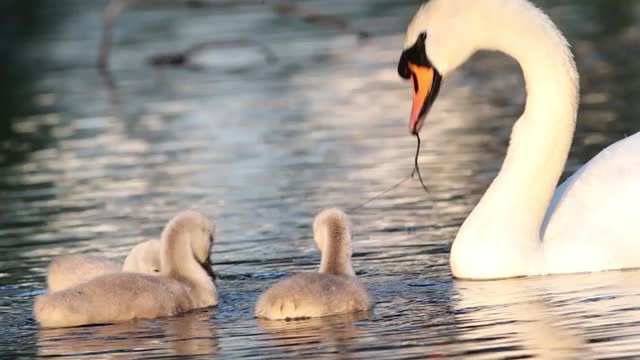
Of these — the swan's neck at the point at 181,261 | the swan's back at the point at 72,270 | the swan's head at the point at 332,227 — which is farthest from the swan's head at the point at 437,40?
the swan's back at the point at 72,270

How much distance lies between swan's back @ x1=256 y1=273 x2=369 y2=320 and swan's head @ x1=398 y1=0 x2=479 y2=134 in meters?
1.89

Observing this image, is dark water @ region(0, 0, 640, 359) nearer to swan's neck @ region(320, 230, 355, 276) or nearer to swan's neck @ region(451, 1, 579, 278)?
swan's neck @ region(320, 230, 355, 276)

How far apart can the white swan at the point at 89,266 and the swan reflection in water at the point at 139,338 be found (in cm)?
65

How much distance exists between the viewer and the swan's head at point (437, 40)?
11.3 meters

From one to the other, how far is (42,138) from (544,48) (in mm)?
10863

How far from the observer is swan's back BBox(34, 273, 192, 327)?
32.1 ft

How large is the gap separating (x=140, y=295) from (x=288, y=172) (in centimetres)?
658

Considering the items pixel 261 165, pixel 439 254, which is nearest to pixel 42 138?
pixel 261 165

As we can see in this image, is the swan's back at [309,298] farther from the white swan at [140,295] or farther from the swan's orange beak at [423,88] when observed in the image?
the swan's orange beak at [423,88]

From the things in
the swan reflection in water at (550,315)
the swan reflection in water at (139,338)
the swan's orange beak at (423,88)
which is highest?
the swan's orange beak at (423,88)

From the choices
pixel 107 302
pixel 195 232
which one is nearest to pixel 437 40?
pixel 195 232

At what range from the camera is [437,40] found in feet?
37.1

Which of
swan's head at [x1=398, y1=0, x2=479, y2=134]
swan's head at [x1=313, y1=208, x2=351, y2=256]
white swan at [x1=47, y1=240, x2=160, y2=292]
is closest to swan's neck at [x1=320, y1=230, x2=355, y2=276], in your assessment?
swan's head at [x1=313, y1=208, x2=351, y2=256]

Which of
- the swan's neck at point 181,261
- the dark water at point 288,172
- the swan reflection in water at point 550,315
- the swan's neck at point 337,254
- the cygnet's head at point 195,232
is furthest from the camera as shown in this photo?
the cygnet's head at point 195,232
